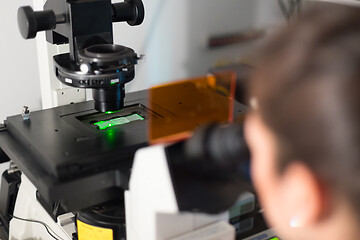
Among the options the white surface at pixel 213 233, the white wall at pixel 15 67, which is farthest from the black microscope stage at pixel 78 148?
the white wall at pixel 15 67

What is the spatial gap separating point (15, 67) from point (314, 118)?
4.58 ft

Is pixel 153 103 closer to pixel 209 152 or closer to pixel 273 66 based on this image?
Answer: pixel 209 152

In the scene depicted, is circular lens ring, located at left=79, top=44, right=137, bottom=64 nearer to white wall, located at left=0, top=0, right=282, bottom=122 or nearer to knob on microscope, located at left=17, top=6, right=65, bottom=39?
knob on microscope, located at left=17, top=6, right=65, bottom=39

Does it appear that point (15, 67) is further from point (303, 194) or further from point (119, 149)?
point (303, 194)

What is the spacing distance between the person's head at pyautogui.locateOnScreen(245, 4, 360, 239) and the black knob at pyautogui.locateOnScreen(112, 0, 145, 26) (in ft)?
2.07

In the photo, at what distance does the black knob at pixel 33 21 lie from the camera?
1001 mm

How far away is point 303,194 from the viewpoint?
52 centimetres

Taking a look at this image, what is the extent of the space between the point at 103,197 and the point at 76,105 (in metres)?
0.35

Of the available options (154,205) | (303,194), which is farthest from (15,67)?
(303,194)

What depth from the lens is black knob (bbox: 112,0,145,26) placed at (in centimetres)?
113

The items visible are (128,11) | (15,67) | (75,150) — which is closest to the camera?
(75,150)

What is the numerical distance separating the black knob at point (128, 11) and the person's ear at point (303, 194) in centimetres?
71

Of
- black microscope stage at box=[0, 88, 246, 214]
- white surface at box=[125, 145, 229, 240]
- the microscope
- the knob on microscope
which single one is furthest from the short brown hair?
the knob on microscope

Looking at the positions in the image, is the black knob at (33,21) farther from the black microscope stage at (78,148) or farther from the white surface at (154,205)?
the white surface at (154,205)
